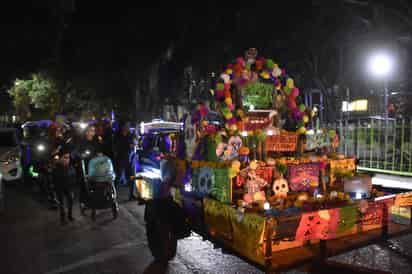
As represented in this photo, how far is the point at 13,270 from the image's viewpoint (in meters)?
5.41

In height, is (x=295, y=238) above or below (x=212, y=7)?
below

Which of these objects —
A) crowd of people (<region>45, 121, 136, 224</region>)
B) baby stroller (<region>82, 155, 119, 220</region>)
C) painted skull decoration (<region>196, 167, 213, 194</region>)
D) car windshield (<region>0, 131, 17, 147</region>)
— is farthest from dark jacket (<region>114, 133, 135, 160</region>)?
painted skull decoration (<region>196, 167, 213, 194</region>)

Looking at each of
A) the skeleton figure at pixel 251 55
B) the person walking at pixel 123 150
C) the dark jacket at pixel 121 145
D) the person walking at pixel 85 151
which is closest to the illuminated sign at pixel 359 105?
the person walking at pixel 123 150

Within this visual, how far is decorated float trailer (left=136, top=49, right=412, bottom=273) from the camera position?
3867 millimetres

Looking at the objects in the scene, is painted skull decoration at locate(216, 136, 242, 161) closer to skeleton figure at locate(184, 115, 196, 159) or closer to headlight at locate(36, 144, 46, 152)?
skeleton figure at locate(184, 115, 196, 159)

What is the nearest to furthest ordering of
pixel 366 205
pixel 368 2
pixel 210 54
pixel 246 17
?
pixel 366 205
pixel 368 2
pixel 246 17
pixel 210 54

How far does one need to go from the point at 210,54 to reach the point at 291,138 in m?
14.5

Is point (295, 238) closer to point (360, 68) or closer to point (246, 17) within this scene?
point (246, 17)

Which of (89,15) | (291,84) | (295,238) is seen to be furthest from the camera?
(89,15)

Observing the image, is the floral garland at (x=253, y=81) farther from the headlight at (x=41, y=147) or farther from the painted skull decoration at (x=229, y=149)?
the headlight at (x=41, y=147)

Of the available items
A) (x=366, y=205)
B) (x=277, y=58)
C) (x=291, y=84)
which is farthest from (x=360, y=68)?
(x=366, y=205)

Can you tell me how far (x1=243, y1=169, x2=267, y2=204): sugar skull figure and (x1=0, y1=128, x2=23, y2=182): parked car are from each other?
9166 millimetres

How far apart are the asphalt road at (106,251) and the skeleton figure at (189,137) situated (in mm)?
1596

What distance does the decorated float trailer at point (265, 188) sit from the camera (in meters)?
3.87
